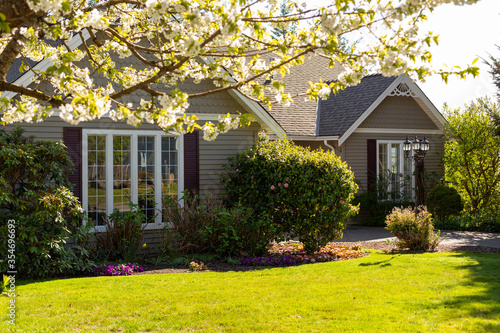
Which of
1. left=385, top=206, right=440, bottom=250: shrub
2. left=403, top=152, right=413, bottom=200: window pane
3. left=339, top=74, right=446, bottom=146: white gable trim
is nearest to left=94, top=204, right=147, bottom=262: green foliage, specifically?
left=385, top=206, right=440, bottom=250: shrub

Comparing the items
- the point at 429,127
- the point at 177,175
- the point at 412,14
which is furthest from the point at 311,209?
the point at 429,127

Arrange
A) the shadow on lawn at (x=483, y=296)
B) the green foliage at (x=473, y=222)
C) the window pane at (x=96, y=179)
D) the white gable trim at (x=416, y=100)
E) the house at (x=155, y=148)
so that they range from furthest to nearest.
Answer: the white gable trim at (x=416, y=100) < the green foliage at (x=473, y=222) < the window pane at (x=96, y=179) < the house at (x=155, y=148) < the shadow on lawn at (x=483, y=296)

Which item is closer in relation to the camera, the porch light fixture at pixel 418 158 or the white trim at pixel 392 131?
the porch light fixture at pixel 418 158

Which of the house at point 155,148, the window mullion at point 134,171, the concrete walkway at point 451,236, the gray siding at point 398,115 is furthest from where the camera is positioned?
the gray siding at point 398,115

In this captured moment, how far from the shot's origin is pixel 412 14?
431 cm

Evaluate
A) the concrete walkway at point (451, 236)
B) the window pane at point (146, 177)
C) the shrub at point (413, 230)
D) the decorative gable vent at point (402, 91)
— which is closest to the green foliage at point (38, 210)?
the window pane at point (146, 177)

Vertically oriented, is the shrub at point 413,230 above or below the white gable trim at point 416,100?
below

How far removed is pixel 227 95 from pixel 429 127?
9.29 metres

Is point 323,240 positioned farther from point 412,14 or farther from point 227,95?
point 412,14

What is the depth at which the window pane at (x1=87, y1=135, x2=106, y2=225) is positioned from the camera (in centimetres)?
990

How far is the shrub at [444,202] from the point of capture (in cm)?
1564

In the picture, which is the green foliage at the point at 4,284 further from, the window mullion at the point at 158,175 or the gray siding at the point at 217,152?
the gray siding at the point at 217,152

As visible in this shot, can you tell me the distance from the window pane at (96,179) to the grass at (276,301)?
2.56 metres

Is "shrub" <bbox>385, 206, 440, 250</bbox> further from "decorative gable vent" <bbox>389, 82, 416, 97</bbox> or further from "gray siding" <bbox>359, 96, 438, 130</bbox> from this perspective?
"decorative gable vent" <bbox>389, 82, 416, 97</bbox>
